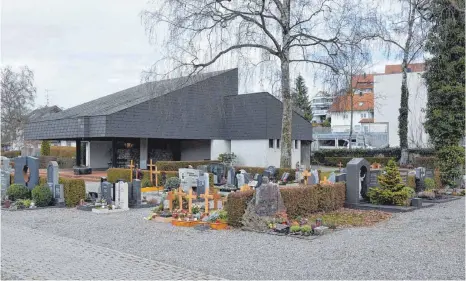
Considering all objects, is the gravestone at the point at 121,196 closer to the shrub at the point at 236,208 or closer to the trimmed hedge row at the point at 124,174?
the shrub at the point at 236,208

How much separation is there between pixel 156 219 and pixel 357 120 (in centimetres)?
7266

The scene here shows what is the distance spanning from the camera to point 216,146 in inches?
1344

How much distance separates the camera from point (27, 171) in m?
16.7

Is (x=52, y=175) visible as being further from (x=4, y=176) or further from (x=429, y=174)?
(x=429, y=174)

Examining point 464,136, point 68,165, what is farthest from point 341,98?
point 68,165

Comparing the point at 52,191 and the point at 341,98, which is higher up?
the point at 341,98

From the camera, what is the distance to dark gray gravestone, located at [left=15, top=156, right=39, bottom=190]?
1636 cm

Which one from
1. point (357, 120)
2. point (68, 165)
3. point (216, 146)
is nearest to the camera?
point (216, 146)

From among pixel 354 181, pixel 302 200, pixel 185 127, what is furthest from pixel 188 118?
pixel 302 200

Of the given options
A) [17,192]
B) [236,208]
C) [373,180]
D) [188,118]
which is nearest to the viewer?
[236,208]

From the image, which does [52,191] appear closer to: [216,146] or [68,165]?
[216,146]

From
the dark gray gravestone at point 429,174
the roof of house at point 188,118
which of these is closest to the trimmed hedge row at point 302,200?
the dark gray gravestone at point 429,174

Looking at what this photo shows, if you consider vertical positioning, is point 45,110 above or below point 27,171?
above

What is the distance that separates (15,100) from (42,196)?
4502 cm
